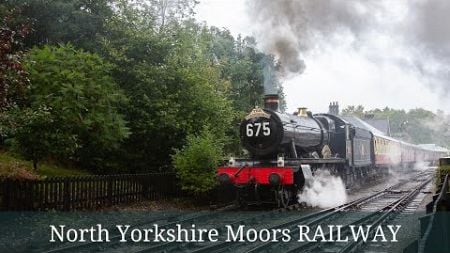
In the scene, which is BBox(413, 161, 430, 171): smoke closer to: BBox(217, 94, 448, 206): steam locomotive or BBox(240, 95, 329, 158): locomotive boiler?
BBox(217, 94, 448, 206): steam locomotive

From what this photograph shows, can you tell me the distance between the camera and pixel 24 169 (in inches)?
502

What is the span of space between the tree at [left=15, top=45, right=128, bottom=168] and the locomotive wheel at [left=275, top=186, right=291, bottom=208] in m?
5.65

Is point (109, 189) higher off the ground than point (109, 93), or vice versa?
point (109, 93)

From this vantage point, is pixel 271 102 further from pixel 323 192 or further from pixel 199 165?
pixel 323 192

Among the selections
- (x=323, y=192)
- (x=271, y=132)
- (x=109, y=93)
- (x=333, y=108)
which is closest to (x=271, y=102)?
(x=271, y=132)

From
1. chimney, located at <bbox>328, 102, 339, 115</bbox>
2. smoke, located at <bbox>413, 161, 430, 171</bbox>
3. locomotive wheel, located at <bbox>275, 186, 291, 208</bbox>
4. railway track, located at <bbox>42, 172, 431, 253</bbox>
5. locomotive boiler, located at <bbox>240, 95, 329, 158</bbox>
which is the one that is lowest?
railway track, located at <bbox>42, 172, 431, 253</bbox>

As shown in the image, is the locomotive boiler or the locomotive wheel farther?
the locomotive boiler

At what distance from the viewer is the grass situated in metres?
11.9

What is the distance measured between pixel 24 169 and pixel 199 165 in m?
5.45

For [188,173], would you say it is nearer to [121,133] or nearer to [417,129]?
[121,133]

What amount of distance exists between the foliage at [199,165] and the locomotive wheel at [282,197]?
2.22m

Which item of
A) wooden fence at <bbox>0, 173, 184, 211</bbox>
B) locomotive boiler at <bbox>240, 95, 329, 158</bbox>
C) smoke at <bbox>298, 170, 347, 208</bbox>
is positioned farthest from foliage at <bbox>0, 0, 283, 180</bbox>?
smoke at <bbox>298, 170, 347, 208</bbox>

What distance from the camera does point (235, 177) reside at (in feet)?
48.5

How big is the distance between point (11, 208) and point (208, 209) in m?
5.95
